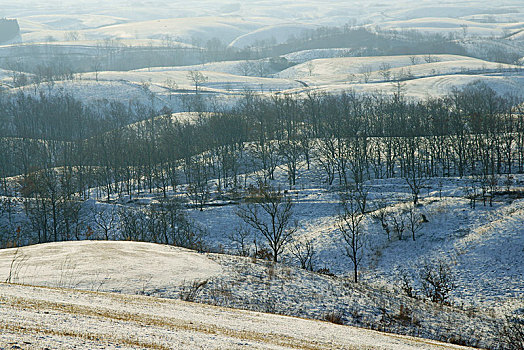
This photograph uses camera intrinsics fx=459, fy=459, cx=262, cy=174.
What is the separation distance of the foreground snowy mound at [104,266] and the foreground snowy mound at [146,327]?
3.18 m

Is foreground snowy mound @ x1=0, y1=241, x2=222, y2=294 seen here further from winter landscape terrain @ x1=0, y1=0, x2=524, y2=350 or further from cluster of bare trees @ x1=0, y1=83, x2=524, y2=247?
cluster of bare trees @ x1=0, y1=83, x2=524, y2=247

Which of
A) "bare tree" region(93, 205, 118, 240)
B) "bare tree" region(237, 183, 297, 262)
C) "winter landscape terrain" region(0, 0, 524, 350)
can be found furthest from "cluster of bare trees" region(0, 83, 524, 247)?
"bare tree" region(237, 183, 297, 262)

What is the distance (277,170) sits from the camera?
283ft

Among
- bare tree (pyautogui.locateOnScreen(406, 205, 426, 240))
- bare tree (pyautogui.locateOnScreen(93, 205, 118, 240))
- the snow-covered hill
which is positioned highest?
the snow-covered hill

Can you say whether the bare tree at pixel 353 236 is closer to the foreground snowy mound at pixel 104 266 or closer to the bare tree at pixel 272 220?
the bare tree at pixel 272 220

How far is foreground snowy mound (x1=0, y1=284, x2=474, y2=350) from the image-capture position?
11633mm

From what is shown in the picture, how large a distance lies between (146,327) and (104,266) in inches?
463

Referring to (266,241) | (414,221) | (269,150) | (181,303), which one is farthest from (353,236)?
(269,150)

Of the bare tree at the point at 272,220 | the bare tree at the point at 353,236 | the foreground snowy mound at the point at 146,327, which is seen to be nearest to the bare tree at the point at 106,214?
the bare tree at the point at 272,220

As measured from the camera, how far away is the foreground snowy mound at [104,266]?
2192 cm

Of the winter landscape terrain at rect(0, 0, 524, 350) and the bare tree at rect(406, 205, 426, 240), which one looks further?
the bare tree at rect(406, 205, 426, 240)

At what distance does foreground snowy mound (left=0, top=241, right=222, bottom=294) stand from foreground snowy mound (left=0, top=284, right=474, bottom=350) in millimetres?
3178

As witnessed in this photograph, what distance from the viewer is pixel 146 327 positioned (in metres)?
13.9

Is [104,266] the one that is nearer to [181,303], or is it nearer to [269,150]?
[181,303]
